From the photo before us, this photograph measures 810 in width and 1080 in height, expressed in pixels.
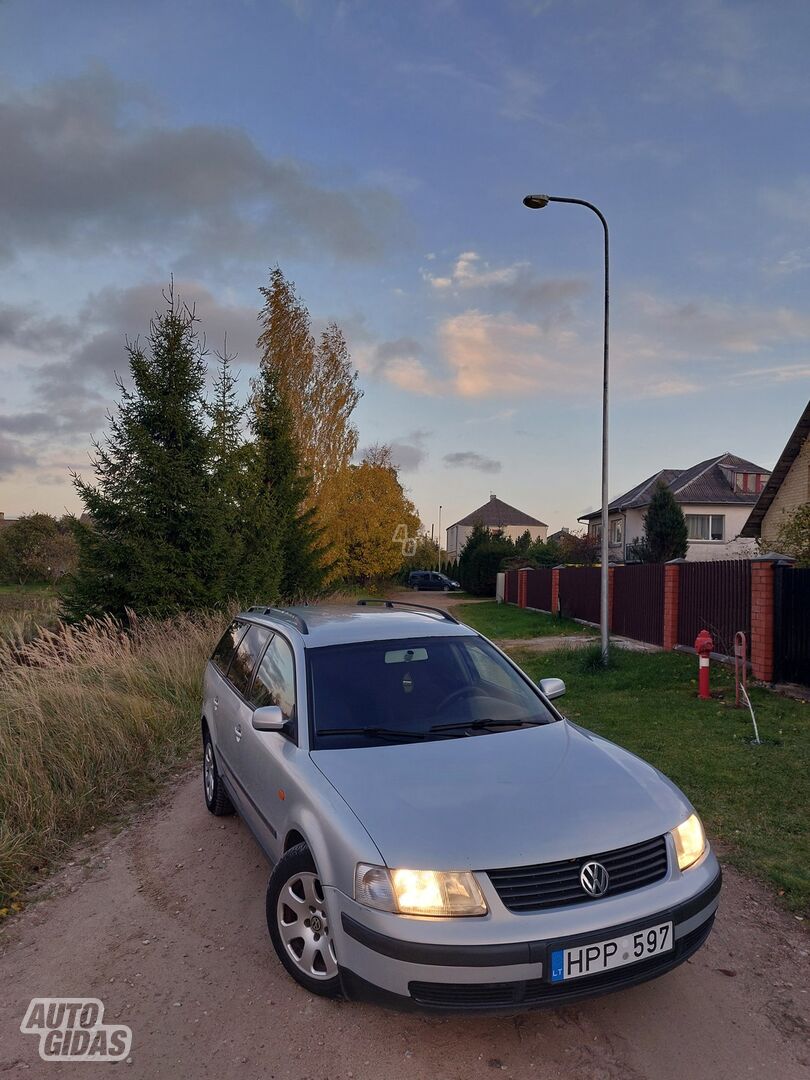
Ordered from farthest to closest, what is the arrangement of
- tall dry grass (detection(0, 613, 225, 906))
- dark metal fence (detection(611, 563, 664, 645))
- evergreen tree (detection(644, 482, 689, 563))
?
1. evergreen tree (detection(644, 482, 689, 563))
2. dark metal fence (detection(611, 563, 664, 645))
3. tall dry grass (detection(0, 613, 225, 906))

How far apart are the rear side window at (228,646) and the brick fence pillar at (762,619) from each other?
7920mm

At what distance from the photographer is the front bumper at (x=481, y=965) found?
264 cm

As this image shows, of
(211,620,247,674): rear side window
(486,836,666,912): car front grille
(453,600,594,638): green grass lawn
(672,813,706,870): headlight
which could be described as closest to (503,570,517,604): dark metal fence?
(453,600,594,638): green grass lawn

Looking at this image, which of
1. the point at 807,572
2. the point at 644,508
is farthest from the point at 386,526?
the point at 807,572

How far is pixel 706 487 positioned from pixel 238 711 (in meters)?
44.6

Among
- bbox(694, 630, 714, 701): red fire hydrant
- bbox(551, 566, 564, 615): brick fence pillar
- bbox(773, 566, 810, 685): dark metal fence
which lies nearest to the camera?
bbox(694, 630, 714, 701): red fire hydrant

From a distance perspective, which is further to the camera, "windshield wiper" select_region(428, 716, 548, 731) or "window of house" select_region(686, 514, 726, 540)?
"window of house" select_region(686, 514, 726, 540)

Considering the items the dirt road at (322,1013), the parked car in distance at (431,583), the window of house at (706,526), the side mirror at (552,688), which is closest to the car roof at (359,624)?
the side mirror at (552,688)

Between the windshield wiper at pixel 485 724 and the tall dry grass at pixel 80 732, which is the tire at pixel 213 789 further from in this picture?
the windshield wiper at pixel 485 724

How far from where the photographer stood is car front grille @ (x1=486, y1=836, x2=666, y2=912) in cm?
273

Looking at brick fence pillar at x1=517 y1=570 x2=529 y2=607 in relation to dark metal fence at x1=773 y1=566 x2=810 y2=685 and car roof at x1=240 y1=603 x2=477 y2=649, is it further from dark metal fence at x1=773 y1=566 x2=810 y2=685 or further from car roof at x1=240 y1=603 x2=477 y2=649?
car roof at x1=240 y1=603 x2=477 y2=649

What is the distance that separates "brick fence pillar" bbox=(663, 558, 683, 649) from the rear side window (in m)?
11.1

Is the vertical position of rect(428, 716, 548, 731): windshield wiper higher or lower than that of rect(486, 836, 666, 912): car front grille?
higher

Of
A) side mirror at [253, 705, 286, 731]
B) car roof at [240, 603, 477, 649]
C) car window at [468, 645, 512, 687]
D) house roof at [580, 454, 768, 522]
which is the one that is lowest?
side mirror at [253, 705, 286, 731]
